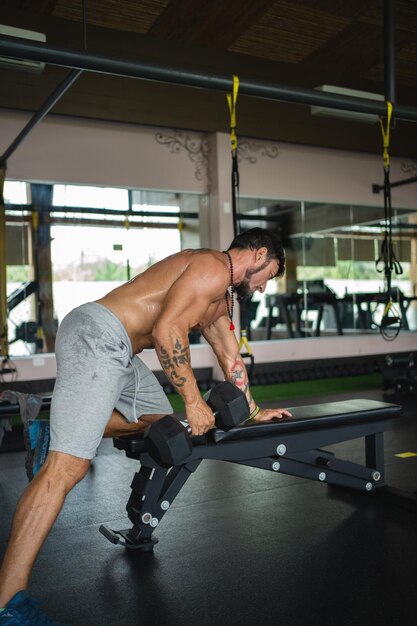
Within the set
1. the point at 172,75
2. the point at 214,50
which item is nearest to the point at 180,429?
the point at 172,75

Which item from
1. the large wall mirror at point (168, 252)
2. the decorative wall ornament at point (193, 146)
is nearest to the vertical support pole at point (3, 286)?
the large wall mirror at point (168, 252)

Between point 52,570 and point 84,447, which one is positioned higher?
point 84,447

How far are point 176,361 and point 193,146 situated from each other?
5.30 meters

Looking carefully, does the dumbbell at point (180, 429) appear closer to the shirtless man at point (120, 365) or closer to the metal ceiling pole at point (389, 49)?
the shirtless man at point (120, 365)

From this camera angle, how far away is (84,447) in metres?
1.85

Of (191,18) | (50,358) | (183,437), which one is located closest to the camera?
(183,437)

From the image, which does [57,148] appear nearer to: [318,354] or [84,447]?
[318,354]

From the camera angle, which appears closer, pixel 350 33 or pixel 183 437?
pixel 183 437

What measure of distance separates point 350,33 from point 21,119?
3.37 metres

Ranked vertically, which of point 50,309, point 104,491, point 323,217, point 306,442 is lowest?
point 104,491

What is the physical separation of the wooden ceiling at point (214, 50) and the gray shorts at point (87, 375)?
149 inches

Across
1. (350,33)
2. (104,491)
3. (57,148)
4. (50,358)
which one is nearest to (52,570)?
(104,491)

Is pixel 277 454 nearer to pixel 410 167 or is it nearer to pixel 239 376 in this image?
pixel 239 376

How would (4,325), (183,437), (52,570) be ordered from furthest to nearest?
(4,325)
(52,570)
(183,437)
